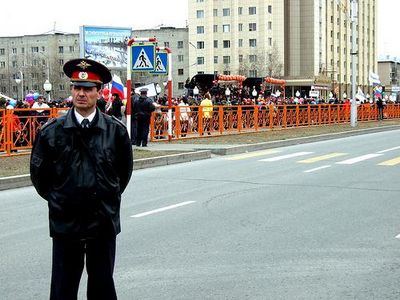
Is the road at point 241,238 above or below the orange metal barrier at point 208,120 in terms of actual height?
below

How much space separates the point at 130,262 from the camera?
6.79m

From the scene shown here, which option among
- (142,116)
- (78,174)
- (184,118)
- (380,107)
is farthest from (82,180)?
(380,107)

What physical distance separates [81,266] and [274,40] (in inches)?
4096

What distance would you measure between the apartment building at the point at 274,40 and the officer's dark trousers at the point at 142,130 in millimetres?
79930

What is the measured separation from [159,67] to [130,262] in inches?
568

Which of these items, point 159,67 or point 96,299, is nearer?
point 96,299

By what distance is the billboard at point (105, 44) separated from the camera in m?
37.0

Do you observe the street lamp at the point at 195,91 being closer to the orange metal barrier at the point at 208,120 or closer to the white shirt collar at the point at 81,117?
the orange metal barrier at the point at 208,120

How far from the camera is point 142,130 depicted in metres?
21.1

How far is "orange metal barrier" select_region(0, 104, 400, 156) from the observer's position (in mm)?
17938

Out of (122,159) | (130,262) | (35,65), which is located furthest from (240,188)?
(35,65)

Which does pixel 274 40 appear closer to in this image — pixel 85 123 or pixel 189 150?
pixel 189 150

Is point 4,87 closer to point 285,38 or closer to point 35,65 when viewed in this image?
point 35,65

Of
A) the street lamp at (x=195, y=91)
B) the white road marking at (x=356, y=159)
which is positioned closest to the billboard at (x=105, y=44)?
the street lamp at (x=195, y=91)
